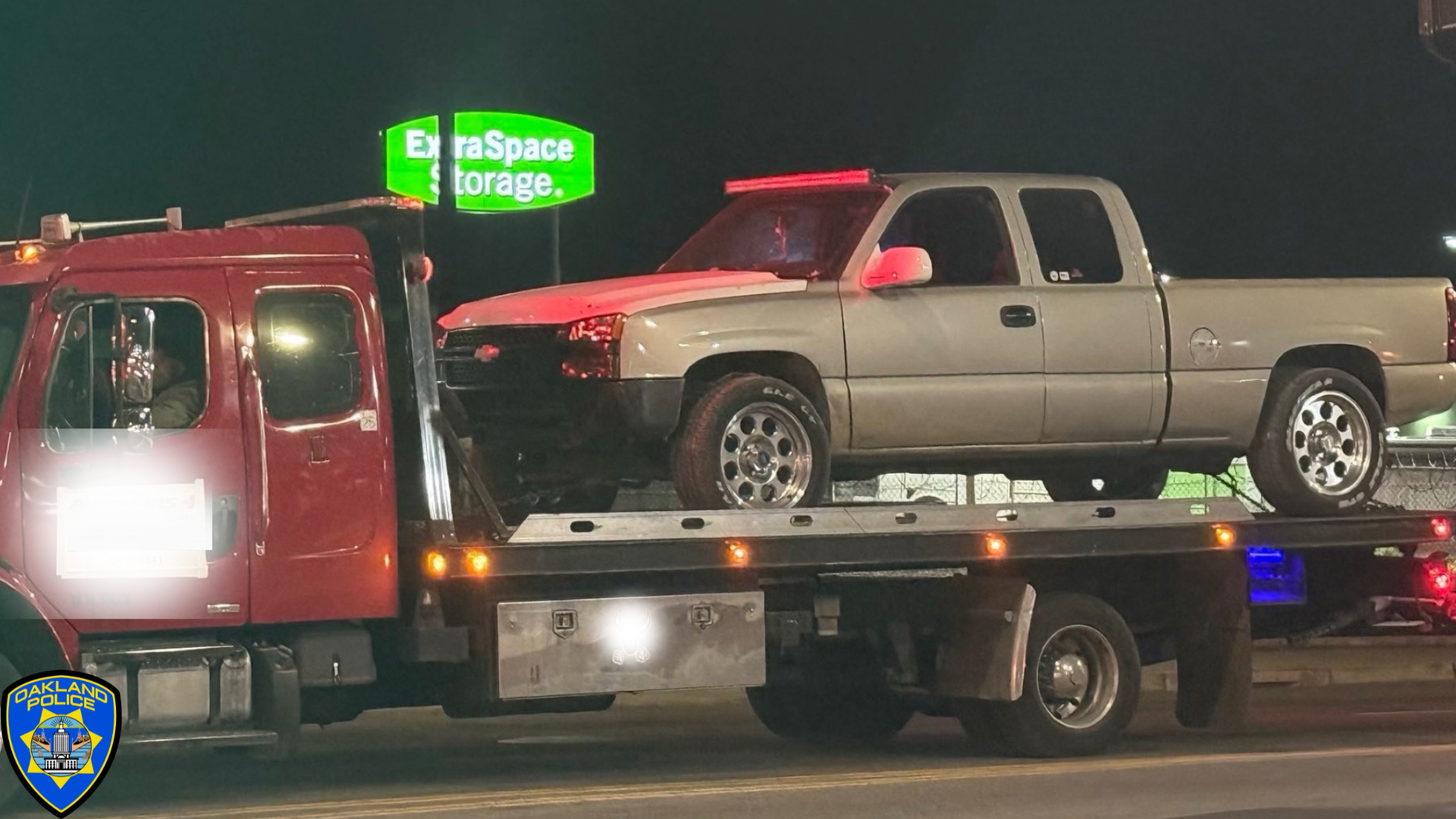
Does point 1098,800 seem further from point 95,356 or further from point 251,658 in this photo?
point 95,356

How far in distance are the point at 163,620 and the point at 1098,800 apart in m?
4.23

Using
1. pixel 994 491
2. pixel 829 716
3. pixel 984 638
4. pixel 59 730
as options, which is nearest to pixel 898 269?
pixel 984 638

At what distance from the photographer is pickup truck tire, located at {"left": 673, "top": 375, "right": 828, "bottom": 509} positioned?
9406 mm

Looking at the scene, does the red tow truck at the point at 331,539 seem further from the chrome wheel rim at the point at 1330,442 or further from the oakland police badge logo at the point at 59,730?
the chrome wheel rim at the point at 1330,442

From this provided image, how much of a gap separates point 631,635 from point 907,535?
1.51 m

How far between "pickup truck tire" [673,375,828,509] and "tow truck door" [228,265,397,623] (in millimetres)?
1490

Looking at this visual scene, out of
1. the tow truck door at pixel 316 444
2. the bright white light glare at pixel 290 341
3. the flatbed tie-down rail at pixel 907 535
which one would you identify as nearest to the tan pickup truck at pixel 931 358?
the flatbed tie-down rail at pixel 907 535

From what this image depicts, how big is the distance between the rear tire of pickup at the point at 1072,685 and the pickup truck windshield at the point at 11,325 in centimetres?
520

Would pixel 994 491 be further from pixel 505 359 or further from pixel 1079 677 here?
pixel 505 359

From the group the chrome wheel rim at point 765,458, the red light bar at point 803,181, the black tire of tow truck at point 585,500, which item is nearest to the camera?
the chrome wheel rim at point 765,458

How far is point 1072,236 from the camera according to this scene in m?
10.8

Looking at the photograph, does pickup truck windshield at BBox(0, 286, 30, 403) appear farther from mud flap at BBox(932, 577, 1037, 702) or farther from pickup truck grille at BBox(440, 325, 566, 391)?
mud flap at BBox(932, 577, 1037, 702)

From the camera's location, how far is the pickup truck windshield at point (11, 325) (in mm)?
8273

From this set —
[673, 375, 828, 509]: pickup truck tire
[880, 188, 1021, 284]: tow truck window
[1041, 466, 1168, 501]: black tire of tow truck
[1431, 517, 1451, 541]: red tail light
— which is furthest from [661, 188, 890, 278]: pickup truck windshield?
[1431, 517, 1451, 541]: red tail light
